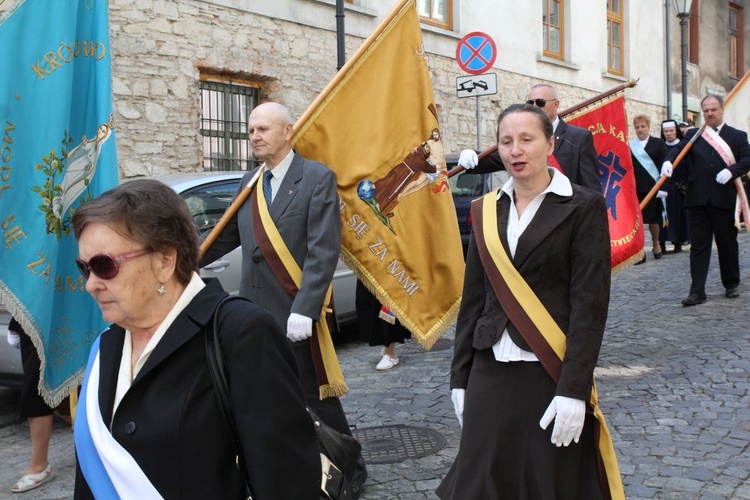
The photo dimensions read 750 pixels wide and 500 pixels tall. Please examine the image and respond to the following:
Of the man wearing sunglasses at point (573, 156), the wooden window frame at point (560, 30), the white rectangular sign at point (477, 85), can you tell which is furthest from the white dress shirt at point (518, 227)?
the wooden window frame at point (560, 30)

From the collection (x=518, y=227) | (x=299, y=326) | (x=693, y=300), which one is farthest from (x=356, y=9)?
(x=518, y=227)

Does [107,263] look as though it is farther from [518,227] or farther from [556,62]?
[556,62]

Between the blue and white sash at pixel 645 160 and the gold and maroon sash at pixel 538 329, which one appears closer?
the gold and maroon sash at pixel 538 329

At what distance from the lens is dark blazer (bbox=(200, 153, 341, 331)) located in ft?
13.3

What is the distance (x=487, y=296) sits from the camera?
314cm

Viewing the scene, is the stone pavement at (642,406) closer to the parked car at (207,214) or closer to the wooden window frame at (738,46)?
the parked car at (207,214)

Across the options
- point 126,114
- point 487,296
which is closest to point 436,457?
point 487,296

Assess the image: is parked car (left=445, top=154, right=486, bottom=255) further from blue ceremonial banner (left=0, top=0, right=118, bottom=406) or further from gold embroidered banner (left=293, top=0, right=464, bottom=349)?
blue ceremonial banner (left=0, top=0, right=118, bottom=406)

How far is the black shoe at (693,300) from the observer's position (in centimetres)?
908

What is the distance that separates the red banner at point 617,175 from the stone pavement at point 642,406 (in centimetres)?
97

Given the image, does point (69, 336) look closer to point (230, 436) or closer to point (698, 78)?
point (230, 436)

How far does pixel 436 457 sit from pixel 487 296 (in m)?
1.90

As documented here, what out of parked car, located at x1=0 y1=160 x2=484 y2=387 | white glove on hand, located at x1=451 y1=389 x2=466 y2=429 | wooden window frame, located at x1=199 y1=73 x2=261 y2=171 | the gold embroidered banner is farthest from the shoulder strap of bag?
wooden window frame, located at x1=199 y1=73 x2=261 y2=171

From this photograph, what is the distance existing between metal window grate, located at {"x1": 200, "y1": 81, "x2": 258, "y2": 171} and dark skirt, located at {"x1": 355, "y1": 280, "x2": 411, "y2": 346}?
254 inches
